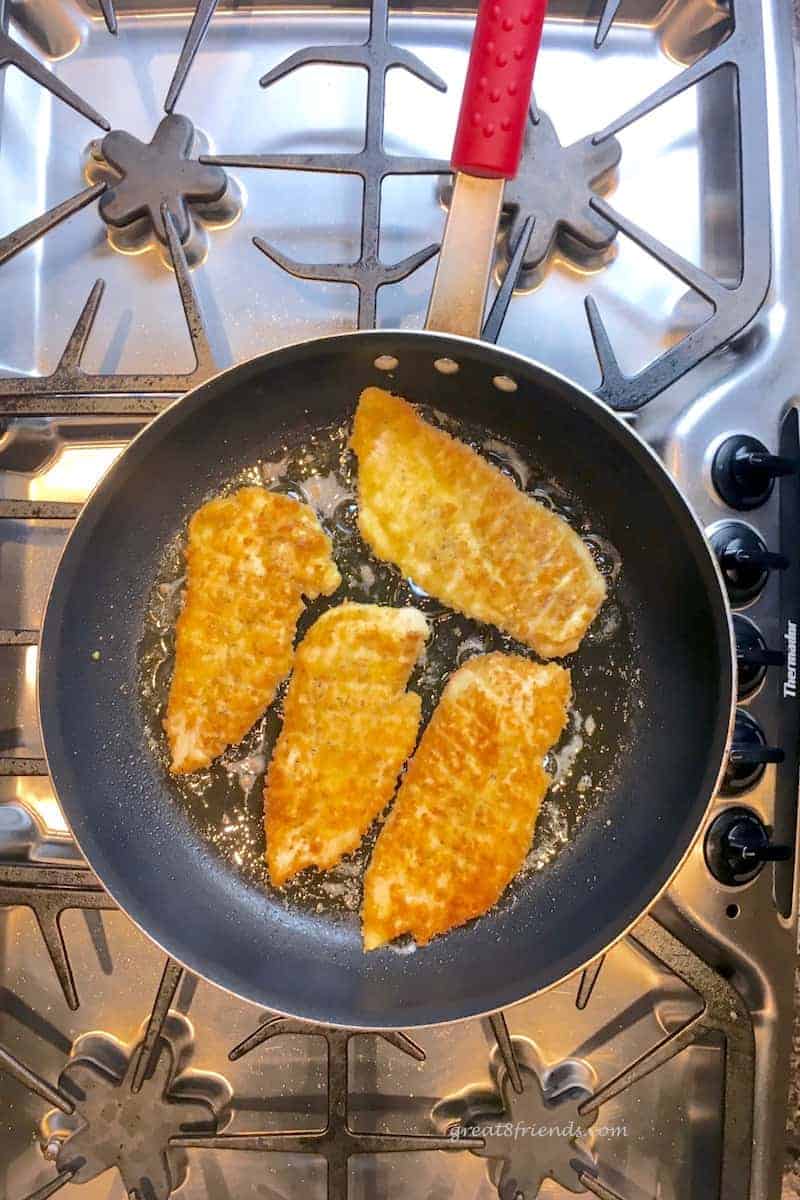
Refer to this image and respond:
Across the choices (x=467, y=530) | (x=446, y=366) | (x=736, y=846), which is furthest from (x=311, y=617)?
(x=736, y=846)

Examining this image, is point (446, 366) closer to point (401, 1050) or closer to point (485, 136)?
point (485, 136)

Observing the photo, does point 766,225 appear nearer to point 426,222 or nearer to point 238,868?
point 426,222

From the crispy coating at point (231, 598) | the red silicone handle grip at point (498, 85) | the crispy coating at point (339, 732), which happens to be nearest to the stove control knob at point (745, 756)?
the crispy coating at point (339, 732)

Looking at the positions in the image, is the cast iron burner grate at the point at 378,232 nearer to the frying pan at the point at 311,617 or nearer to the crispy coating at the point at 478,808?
the frying pan at the point at 311,617

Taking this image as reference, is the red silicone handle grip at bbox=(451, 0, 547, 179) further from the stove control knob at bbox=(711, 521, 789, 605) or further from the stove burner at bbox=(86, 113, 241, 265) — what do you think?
the stove control knob at bbox=(711, 521, 789, 605)

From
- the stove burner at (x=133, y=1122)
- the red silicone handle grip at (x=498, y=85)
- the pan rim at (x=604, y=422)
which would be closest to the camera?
the red silicone handle grip at (x=498, y=85)

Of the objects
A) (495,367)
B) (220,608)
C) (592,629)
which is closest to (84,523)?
(220,608)
